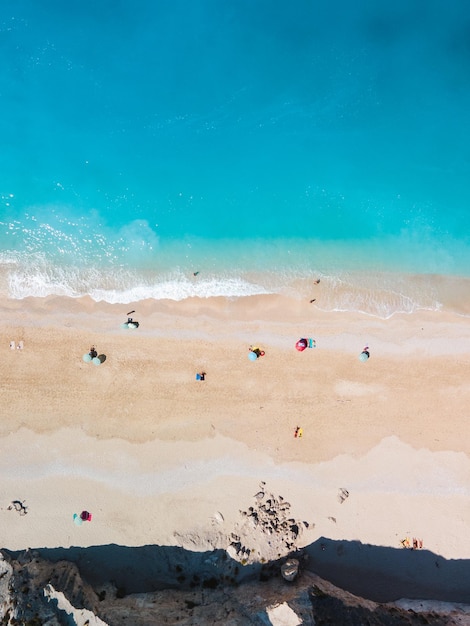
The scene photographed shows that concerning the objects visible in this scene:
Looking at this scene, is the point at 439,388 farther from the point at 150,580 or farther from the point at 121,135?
the point at 121,135

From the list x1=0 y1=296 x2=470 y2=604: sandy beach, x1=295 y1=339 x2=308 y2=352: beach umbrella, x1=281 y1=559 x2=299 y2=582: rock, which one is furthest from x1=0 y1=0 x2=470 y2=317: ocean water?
x1=281 y1=559 x2=299 y2=582: rock

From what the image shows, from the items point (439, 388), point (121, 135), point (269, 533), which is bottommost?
point (269, 533)

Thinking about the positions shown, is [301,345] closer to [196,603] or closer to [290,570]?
[290,570]

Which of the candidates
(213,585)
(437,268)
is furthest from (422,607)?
(437,268)

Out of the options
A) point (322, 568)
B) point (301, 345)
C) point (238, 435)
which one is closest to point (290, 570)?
point (322, 568)

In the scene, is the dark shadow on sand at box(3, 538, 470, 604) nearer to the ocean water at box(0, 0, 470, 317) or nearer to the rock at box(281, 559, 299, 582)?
the rock at box(281, 559, 299, 582)
